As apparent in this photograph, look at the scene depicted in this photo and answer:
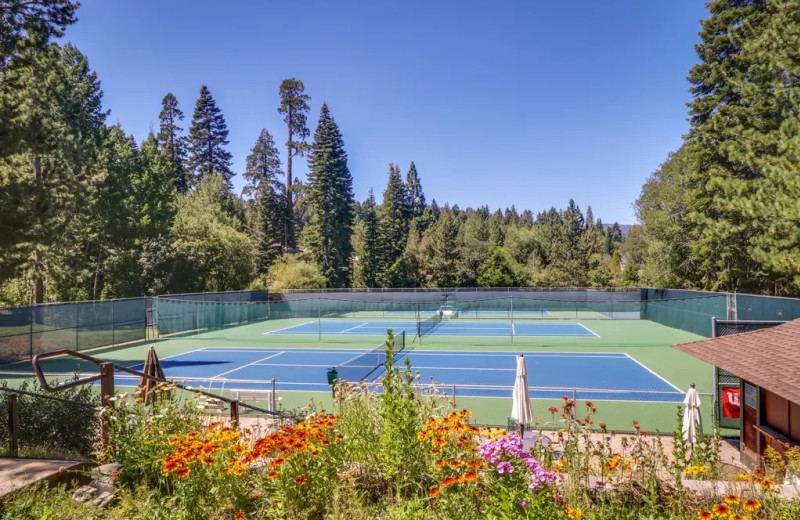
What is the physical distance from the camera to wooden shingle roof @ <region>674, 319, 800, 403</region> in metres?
6.85

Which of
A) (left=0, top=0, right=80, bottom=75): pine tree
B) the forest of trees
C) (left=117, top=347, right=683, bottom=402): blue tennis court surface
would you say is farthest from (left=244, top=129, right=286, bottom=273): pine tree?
(left=0, top=0, right=80, bottom=75): pine tree

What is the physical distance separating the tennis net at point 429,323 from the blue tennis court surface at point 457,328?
0.27 m

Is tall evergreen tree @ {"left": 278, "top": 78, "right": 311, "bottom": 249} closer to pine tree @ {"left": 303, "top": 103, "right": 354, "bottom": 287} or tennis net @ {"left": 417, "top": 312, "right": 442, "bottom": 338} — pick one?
pine tree @ {"left": 303, "top": 103, "right": 354, "bottom": 287}

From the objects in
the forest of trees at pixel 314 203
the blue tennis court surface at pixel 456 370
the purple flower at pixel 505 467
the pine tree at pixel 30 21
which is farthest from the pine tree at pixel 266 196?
the purple flower at pixel 505 467

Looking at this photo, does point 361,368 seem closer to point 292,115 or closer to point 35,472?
point 35,472

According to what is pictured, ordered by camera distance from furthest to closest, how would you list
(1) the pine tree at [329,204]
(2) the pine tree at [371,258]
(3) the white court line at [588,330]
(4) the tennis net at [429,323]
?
(2) the pine tree at [371,258], (1) the pine tree at [329,204], (4) the tennis net at [429,323], (3) the white court line at [588,330]

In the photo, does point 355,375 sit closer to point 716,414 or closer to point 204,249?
point 716,414

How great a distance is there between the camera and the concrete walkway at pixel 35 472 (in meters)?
4.32

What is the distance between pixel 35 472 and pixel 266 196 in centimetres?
5849

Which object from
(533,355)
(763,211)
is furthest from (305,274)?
(763,211)

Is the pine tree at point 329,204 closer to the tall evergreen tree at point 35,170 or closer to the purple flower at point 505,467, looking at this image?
the tall evergreen tree at point 35,170

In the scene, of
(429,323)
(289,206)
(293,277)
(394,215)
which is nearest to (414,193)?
(394,215)

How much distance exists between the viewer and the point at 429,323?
33.9 m

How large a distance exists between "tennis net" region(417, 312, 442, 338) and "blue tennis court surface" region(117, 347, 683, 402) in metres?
7.01
